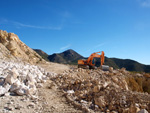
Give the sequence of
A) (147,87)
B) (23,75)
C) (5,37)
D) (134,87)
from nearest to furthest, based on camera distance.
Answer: (23,75) < (134,87) < (147,87) < (5,37)

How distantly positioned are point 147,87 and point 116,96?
44.7ft

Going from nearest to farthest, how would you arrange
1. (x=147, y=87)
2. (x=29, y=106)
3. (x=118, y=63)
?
(x=29, y=106) < (x=147, y=87) < (x=118, y=63)

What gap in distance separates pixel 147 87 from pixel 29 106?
52.5 feet

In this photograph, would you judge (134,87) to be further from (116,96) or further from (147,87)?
(116,96)

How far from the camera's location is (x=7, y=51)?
17109 millimetres

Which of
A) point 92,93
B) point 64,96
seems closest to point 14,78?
point 64,96

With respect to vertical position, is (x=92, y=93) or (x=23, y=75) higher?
(x=23, y=75)

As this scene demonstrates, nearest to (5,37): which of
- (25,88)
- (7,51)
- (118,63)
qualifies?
(7,51)

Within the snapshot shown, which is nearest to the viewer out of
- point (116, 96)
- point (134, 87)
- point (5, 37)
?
point (116, 96)

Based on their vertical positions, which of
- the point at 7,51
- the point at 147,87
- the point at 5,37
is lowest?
the point at 147,87

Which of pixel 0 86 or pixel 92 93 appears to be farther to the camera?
pixel 92 93

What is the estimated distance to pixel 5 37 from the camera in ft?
63.7

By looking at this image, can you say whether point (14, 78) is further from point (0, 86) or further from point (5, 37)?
point (5, 37)

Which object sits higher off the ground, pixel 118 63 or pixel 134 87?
pixel 118 63
